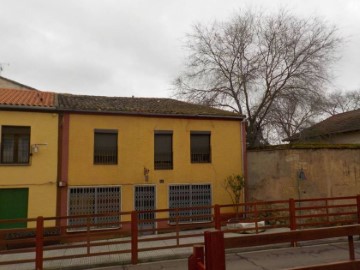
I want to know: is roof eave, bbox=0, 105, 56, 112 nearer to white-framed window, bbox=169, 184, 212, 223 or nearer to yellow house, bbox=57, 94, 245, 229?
yellow house, bbox=57, 94, 245, 229

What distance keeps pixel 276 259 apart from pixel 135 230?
3.93m

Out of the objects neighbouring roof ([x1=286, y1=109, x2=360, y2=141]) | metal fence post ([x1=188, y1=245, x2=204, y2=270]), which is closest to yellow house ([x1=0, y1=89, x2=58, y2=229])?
metal fence post ([x1=188, y1=245, x2=204, y2=270])

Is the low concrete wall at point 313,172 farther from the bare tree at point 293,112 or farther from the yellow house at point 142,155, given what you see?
the bare tree at point 293,112

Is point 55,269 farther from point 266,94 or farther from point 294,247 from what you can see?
point 266,94

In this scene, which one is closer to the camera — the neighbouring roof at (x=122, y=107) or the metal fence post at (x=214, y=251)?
the metal fence post at (x=214, y=251)

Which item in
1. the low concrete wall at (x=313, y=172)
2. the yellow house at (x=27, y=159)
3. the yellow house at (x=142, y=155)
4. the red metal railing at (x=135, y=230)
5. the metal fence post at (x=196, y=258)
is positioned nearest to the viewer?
the metal fence post at (x=196, y=258)

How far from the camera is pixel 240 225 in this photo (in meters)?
12.4

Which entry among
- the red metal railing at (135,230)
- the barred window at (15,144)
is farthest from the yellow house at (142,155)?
the barred window at (15,144)

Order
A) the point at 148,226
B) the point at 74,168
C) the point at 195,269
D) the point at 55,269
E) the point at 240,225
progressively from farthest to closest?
the point at 148,226 < the point at 74,168 < the point at 240,225 < the point at 55,269 < the point at 195,269

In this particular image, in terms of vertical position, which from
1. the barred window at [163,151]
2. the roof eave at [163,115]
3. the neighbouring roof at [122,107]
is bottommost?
the barred window at [163,151]

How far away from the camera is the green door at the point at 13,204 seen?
12656 mm

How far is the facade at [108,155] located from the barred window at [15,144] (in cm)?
4

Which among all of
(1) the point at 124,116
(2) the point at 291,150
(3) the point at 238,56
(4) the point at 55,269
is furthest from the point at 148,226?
(3) the point at 238,56

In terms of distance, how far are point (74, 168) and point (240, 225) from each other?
708cm
